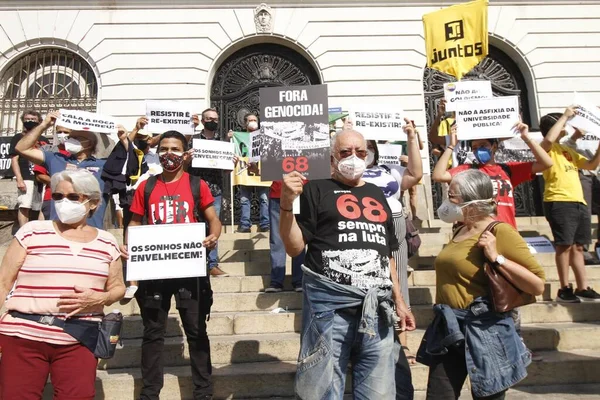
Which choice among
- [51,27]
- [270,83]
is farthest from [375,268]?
[51,27]

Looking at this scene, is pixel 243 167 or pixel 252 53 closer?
pixel 243 167

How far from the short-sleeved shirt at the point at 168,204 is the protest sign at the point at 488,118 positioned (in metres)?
3.02

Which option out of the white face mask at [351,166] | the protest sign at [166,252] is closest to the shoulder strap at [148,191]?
the protest sign at [166,252]

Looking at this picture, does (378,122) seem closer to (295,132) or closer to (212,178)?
(212,178)

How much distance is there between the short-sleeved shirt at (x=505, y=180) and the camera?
398 centimetres

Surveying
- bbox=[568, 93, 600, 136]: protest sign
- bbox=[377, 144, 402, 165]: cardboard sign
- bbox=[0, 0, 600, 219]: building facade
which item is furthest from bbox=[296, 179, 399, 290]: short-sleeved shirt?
bbox=[0, 0, 600, 219]: building facade

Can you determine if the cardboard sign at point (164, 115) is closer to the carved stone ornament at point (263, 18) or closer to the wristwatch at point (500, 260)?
the wristwatch at point (500, 260)

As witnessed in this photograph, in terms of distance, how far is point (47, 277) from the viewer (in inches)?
103

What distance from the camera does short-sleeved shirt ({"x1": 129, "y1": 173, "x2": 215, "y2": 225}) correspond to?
3742 mm

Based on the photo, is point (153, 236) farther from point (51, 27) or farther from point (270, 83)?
point (51, 27)

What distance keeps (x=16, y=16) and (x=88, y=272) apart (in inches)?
472

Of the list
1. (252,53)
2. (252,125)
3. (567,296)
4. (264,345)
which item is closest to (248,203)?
(252,125)

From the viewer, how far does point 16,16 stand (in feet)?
38.0

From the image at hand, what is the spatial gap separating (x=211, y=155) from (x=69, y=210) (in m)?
3.22
